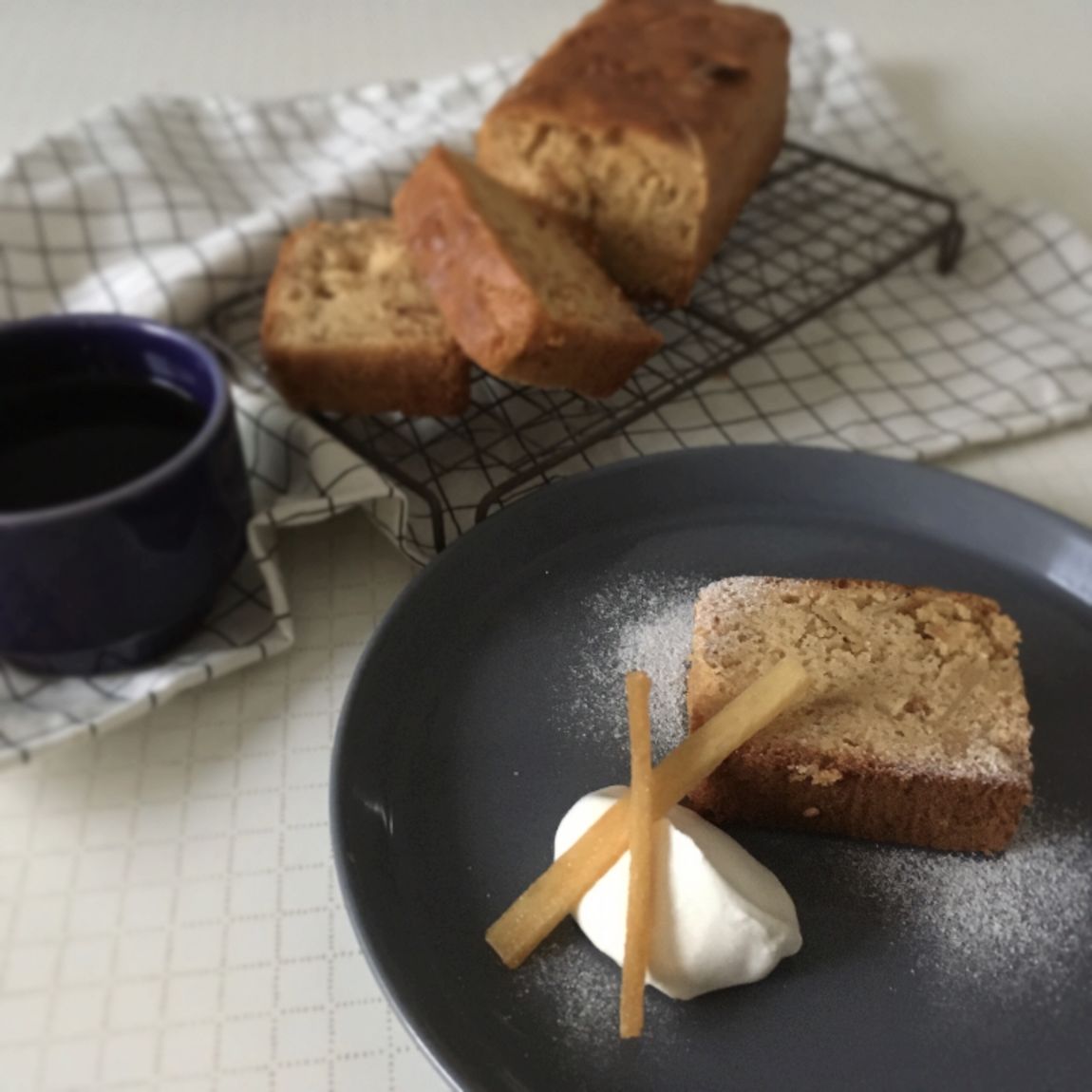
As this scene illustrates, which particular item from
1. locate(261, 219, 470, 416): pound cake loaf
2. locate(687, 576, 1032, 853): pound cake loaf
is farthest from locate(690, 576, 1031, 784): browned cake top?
locate(261, 219, 470, 416): pound cake loaf

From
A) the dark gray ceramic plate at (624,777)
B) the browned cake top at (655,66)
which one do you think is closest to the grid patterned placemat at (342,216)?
the dark gray ceramic plate at (624,777)

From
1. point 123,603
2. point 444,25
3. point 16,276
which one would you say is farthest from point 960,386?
point 444,25

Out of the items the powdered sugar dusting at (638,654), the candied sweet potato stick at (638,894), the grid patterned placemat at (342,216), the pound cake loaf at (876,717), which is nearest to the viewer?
the candied sweet potato stick at (638,894)

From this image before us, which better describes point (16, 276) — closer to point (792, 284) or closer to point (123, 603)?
point (123, 603)

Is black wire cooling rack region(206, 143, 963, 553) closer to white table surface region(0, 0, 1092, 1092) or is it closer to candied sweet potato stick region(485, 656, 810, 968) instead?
white table surface region(0, 0, 1092, 1092)

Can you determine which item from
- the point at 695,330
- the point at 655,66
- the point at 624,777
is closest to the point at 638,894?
the point at 624,777

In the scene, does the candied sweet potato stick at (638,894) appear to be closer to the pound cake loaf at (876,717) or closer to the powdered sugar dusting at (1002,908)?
the pound cake loaf at (876,717)
